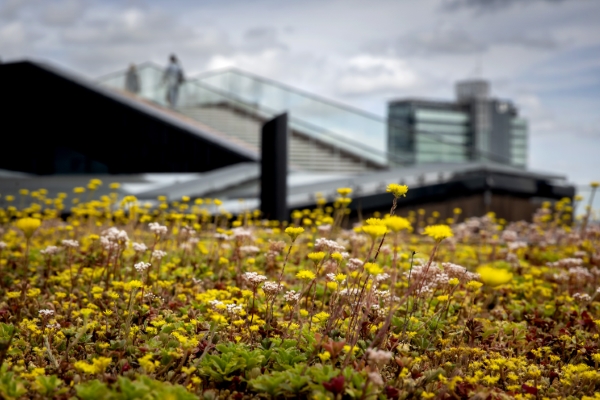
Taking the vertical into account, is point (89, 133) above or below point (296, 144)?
above

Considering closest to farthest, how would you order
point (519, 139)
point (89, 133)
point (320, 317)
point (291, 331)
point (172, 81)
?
point (320, 317) < point (291, 331) < point (89, 133) < point (172, 81) < point (519, 139)

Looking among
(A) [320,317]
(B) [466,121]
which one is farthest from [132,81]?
(B) [466,121]

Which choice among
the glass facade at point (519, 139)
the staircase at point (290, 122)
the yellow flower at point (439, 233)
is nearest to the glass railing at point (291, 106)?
the staircase at point (290, 122)

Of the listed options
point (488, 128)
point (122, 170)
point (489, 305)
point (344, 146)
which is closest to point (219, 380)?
point (489, 305)

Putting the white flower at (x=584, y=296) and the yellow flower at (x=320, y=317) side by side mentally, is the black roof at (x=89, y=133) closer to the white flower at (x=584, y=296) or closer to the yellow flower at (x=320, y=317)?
the white flower at (x=584, y=296)

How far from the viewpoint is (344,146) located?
720 inches

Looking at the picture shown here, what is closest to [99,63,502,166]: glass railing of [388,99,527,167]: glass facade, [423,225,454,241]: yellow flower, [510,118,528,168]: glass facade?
[423,225,454,241]: yellow flower

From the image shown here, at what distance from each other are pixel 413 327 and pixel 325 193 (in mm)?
8715

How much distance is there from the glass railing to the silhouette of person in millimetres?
176

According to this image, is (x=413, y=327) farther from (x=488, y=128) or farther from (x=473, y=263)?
(x=488, y=128)

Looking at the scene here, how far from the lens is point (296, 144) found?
18.8m

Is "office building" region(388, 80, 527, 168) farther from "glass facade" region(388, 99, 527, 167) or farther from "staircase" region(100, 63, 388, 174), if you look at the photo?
"staircase" region(100, 63, 388, 174)

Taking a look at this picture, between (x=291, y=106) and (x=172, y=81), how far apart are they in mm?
5337

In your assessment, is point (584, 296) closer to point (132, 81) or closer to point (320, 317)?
point (320, 317)
